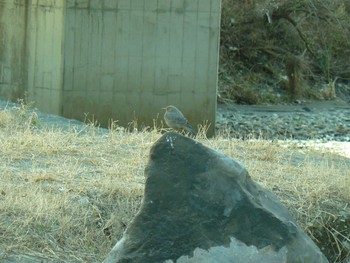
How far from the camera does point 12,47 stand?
16.9 m

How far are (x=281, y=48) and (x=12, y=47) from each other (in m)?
11.0

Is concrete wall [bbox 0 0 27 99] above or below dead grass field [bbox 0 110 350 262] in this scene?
above

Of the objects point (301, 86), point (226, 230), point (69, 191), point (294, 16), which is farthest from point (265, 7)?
point (226, 230)

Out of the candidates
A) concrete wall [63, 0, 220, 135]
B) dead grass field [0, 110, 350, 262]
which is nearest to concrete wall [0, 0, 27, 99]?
concrete wall [63, 0, 220, 135]

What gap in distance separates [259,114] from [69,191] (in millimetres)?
14687

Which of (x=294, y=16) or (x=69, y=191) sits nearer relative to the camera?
(x=69, y=191)

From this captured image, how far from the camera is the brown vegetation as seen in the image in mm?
24058

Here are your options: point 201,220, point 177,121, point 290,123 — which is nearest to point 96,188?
point 201,220

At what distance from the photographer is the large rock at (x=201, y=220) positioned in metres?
5.55

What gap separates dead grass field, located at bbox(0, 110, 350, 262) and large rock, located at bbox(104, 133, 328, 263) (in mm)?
1182

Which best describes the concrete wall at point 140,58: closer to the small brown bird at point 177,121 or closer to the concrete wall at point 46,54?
the concrete wall at point 46,54

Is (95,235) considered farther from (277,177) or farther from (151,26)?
(151,26)

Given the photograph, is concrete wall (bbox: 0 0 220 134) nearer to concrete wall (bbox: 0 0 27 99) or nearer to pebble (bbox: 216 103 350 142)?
concrete wall (bbox: 0 0 27 99)

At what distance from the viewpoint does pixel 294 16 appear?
24625 millimetres
